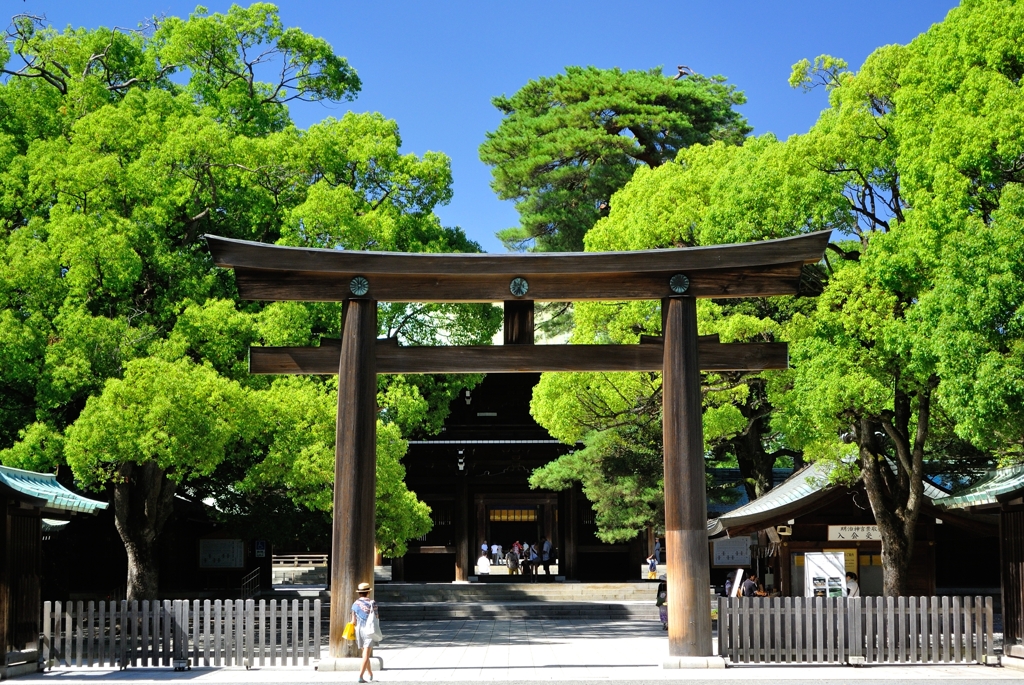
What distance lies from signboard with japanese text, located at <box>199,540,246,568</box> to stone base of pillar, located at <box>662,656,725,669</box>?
20.7 m

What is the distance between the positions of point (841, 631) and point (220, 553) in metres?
22.0

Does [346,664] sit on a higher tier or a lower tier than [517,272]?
lower

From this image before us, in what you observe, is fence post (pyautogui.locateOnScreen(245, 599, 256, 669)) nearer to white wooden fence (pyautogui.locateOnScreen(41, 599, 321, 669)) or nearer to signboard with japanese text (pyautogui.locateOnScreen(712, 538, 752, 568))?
white wooden fence (pyautogui.locateOnScreen(41, 599, 321, 669))

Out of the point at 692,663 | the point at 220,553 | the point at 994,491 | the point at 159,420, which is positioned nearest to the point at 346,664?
the point at 692,663

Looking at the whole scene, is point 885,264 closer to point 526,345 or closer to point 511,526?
point 526,345

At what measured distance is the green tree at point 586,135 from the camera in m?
35.8

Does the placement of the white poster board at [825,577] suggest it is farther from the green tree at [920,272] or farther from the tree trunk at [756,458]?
the tree trunk at [756,458]

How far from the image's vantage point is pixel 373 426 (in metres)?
15.3

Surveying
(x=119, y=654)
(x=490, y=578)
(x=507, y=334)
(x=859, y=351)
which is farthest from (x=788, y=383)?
(x=490, y=578)

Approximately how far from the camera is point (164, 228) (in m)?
23.9

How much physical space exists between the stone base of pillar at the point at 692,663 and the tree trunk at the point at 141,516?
42.1 ft

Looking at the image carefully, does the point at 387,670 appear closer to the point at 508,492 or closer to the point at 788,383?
the point at 788,383

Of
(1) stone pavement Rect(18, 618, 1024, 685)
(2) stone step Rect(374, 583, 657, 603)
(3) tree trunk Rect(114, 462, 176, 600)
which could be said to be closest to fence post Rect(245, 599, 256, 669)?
(1) stone pavement Rect(18, 618, 1024, 685)

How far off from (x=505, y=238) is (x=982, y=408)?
2612cm
